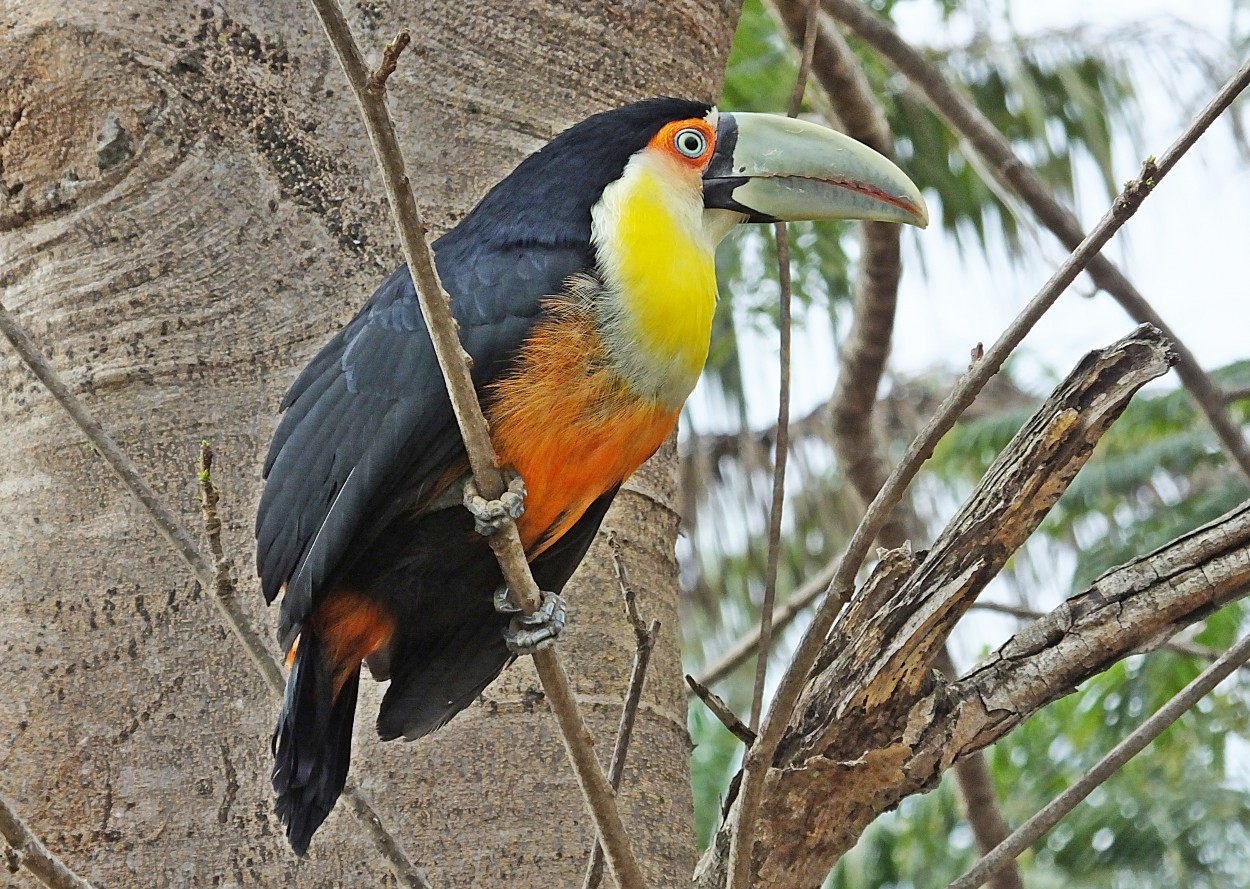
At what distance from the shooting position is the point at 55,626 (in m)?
2.25

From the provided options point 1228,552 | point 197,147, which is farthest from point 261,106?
point 1228,552

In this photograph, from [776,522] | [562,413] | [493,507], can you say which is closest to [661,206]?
[562,413]

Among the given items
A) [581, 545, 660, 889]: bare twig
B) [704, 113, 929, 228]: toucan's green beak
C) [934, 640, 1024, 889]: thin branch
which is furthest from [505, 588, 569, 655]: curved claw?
[934, 640, 1024, 889]: thin branch

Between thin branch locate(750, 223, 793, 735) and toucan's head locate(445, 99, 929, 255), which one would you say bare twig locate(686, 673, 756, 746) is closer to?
thin branch locate(750, 223, 793, 735)

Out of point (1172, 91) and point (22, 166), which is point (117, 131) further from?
point (1172, 91)

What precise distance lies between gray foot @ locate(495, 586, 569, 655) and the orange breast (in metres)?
0.13

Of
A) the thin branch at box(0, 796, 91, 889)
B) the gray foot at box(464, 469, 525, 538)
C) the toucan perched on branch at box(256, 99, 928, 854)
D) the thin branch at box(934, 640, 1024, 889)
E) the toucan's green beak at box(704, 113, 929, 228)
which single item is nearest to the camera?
the thin branch at box(0, 796, 91, 889)

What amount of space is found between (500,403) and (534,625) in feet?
1.16

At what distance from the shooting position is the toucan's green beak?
2350 millimetres

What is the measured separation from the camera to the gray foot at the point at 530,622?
1.86 meters

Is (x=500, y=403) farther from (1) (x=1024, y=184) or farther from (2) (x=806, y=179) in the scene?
(1) (x=1024, y=184)

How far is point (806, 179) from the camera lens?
2.38 m

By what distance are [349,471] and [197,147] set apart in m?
0.71

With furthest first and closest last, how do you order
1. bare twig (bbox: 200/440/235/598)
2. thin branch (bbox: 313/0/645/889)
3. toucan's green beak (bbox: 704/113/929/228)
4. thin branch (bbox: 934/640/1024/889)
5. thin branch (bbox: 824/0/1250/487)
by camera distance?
thin branch (bbox: 934/640/1024/889) < thin branch (bbox: 824/0/1250/487) < toucan's green beak (bbox: 704/113/929/228) < bare twig (bbox: 200/440/235/598) < thin branch (bbox: 313/0/645/889)
